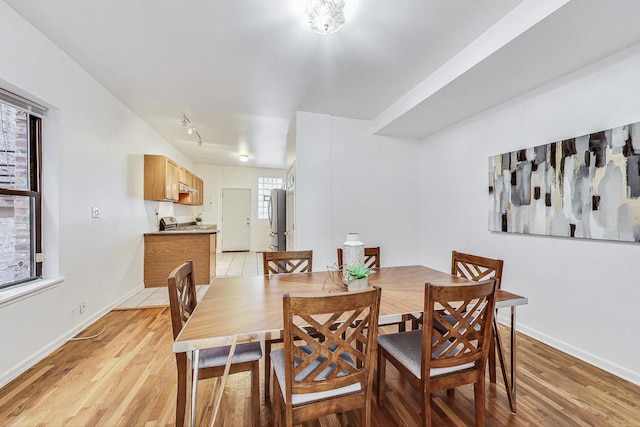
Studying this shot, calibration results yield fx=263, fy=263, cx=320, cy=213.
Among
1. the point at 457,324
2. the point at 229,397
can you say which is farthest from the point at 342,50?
the point at 229,397

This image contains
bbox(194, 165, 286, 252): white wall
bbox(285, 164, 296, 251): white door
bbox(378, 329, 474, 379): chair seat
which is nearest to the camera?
bbox(378, 329, 474, 379): chair seat

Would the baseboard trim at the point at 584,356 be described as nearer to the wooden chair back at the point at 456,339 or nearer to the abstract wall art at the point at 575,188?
the abstract wall art at the point at 575,188

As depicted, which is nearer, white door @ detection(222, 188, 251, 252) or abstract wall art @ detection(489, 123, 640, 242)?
abstract wall art @ detection(489, 123, 640, 242)

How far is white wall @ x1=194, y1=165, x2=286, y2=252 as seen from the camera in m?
7.60

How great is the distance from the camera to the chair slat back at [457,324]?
1.22 metres

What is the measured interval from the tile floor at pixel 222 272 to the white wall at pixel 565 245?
3.85 m

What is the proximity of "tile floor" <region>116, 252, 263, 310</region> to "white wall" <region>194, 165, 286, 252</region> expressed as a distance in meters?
0.60

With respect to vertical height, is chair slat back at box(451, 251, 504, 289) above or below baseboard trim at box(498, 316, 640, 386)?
above

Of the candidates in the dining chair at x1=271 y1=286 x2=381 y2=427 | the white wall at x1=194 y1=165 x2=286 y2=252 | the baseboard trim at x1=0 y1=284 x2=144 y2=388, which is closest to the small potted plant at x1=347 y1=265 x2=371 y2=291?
the dining chair at x1=271 y1=286 x2=381 y2=427

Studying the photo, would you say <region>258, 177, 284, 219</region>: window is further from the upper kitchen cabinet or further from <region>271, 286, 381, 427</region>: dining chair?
<region>271, 286, 381, 427</region>: dining chair

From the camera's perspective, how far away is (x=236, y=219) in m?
7.88

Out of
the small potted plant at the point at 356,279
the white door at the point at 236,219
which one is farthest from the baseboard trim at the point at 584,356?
the white door at the point at 236,219

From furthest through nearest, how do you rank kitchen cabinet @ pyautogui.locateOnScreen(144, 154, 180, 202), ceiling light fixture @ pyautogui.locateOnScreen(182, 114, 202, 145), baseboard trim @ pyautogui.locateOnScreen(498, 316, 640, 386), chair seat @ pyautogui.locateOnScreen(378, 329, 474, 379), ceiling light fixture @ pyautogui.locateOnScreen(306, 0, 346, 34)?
kitchen cabinet @ pyautogui.locateOnScreen(144, 154, 180, 202)
ceiling light fixture @ pyautogui.locateOnScreen(182, 114, 202, 145)
baseboard trim @ pyautogui.locateOnScreen(498, 316, 640, 386)
ceiling light fixture @ pyautogui.locateOnScreen(306, 0, 346, 34)
chair seat @ pyautogui.locateOnScreen(378, 329, 474, 379)

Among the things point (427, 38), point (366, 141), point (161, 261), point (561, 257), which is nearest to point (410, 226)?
point (366, 141)
